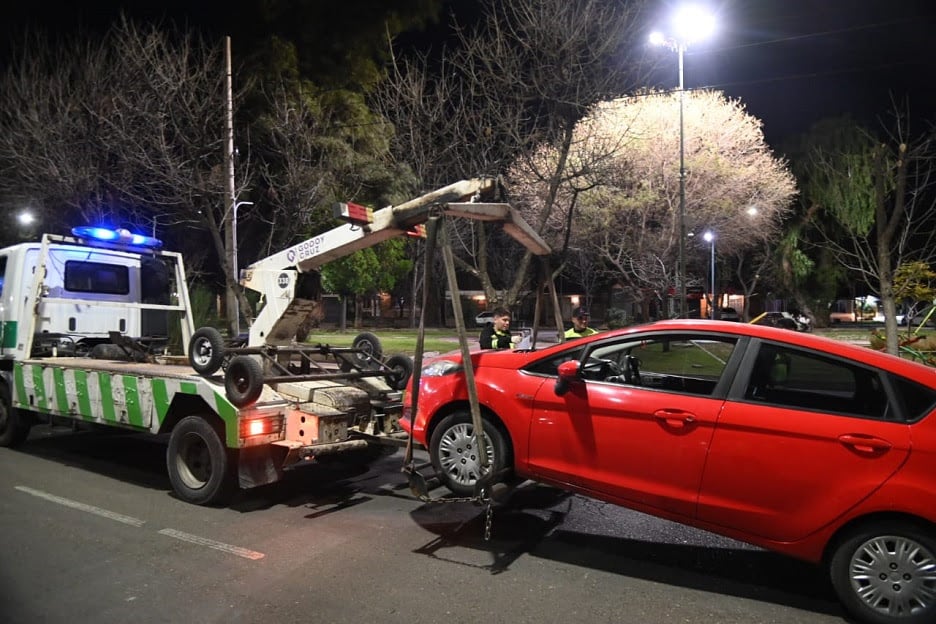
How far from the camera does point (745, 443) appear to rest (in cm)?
373

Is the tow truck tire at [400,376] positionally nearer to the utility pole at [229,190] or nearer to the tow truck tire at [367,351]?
the tow truck tire at [367,351]

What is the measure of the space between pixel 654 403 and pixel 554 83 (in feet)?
35.0

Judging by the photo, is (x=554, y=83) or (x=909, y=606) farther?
(x=554, y=83)

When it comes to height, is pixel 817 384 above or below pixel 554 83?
below

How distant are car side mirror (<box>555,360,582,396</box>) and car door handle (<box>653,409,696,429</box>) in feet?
1.96

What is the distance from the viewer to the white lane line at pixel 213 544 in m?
4.46

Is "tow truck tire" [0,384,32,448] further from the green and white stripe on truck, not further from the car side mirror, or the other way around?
the car side mirror

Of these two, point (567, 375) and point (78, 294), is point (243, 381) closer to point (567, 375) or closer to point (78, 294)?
point (567, 375)

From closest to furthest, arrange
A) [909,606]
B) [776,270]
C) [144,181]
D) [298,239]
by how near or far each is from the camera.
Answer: [909,606], [144,181], [298,239], [776,270]

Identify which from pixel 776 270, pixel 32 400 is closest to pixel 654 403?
pixel 32 400

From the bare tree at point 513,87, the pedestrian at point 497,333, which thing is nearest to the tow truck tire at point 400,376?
the pedestrian at point 497,333

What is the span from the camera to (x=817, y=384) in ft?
16.1

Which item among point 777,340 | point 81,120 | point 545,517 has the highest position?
point 81,120

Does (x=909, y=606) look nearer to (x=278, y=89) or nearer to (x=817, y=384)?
(x=817, y=384)
